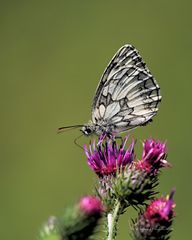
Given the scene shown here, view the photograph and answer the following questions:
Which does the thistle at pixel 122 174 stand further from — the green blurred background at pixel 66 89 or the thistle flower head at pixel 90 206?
the green blurred background at pixel 66 89

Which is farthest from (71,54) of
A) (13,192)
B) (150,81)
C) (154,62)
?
(150,81)

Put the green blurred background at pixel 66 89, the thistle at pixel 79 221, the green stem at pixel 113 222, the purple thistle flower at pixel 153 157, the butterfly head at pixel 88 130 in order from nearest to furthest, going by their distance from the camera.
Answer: the thistle at pixel 79 221 < the green stem at pixel 113 222 < the purple thistle flower at pixel 153 157 < the butterfly head at pixel 88 130 < the green blurred background at pixel 66 89

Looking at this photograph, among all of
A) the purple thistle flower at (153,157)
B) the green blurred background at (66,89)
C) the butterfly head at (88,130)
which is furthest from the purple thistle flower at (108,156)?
the green blurred background at (66,89)

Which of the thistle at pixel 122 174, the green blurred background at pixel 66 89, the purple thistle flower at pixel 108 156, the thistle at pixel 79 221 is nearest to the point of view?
the thistle at pixel 79 221

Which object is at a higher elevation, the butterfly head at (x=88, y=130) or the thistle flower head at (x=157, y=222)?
the butterfly head at (x=88, y=130)

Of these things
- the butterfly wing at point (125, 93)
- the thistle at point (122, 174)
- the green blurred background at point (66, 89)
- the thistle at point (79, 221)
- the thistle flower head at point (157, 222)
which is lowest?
the thistle flower head at point (157, 222)

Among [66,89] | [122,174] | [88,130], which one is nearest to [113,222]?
[122,174]
